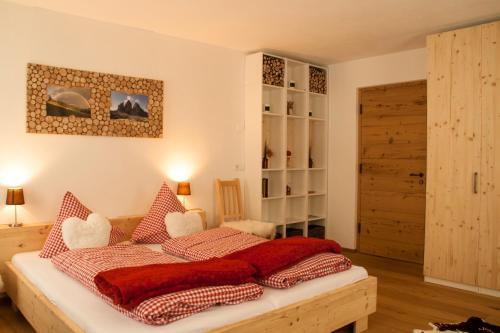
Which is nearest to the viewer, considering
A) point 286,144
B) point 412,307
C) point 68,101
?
point 412,307

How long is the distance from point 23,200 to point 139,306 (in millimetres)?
1843

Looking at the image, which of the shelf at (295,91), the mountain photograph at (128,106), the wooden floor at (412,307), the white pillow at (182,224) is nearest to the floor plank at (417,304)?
the wooden floor at (412,307)

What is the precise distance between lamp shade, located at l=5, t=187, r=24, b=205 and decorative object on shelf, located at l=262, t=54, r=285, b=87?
2.82 meters

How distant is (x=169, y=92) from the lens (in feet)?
14.6

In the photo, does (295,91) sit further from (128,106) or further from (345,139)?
(128,106)

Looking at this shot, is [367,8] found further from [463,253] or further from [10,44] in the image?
[10,44]

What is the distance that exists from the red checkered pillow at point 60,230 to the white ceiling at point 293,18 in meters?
1.65

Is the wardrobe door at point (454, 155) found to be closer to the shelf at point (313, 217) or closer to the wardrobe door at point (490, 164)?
the wardrobe door at point (490, 164)

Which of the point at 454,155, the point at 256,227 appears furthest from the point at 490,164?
the point at 256,227

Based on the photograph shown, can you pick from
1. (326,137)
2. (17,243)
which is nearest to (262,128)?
(326,137)

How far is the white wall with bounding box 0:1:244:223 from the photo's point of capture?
11.5 feet

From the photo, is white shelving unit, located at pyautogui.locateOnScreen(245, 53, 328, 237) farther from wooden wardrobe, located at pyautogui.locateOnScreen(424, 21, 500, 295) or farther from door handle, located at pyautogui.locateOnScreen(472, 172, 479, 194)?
door handle, located at pyautogui.locateOnScreen(472, 172, 479, 194)

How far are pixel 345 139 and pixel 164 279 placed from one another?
3.92 m

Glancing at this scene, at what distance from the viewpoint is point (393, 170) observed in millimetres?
5191
